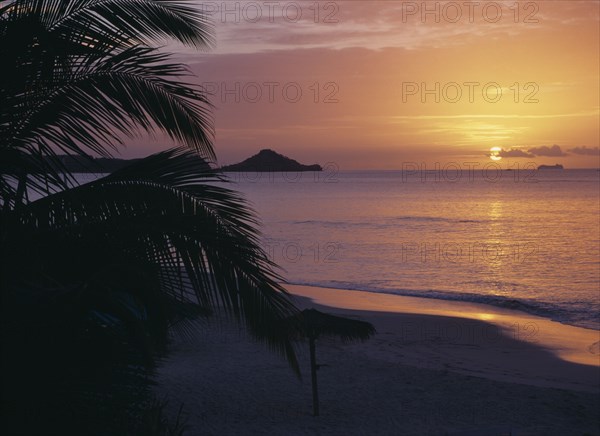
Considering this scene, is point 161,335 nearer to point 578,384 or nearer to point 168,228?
point 168,228

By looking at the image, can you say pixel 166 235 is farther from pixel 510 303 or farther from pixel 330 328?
pixel 510 303

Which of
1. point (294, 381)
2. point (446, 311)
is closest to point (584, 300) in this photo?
point (446, 311)

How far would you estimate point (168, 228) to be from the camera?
12.8 feet

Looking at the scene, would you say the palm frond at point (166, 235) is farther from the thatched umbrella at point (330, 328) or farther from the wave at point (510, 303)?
the wave at point (510, 303)

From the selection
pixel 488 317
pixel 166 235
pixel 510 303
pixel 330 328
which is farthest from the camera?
pixel 510 303

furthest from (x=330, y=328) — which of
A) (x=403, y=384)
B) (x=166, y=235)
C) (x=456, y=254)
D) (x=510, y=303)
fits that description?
(x=456, y=254)

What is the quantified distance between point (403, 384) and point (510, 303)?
1296 centimetres

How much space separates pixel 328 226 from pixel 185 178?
54644mm

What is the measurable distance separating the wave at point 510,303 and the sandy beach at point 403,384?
92.1 inches

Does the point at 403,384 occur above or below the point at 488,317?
above

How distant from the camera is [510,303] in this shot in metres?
23.5

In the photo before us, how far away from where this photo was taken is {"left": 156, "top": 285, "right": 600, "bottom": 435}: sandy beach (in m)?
9.71

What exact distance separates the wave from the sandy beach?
234 cm

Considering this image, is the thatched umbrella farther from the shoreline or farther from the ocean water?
the shoreline
